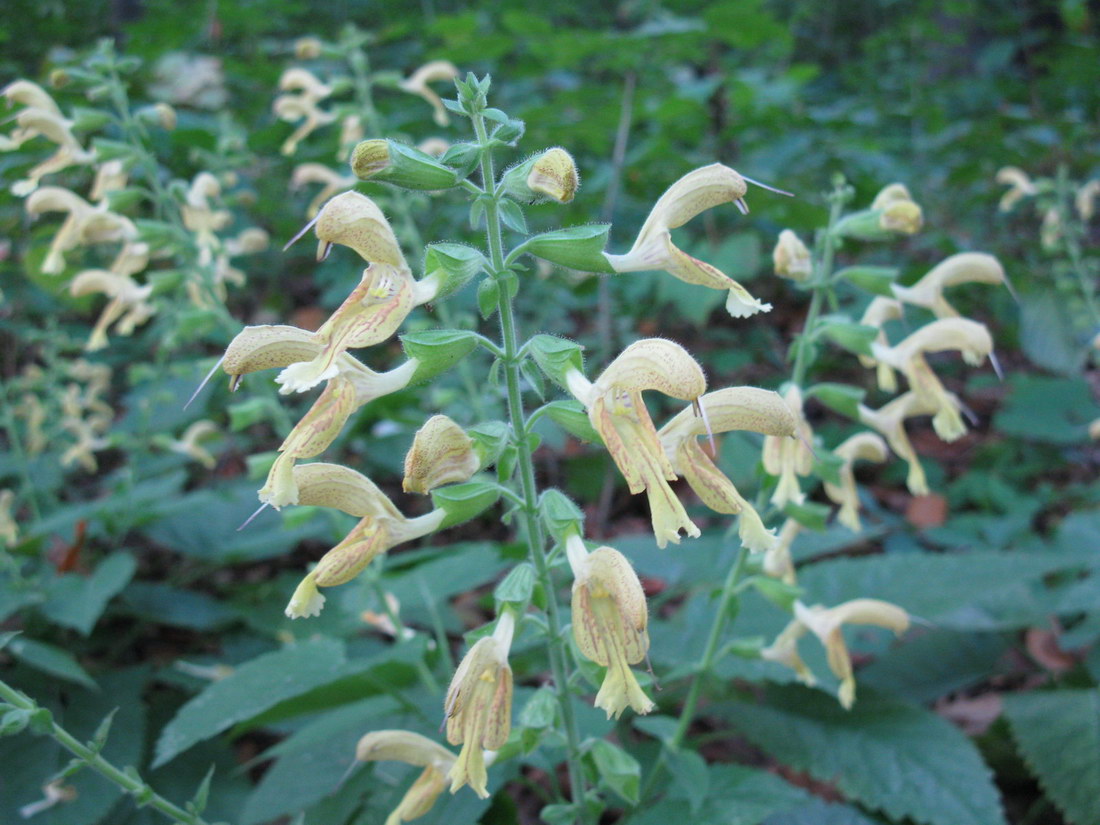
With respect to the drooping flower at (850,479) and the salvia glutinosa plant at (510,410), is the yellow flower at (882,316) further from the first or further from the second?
the salvia glutinosa plant at (510,410)

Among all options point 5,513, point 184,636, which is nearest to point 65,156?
point 5,513

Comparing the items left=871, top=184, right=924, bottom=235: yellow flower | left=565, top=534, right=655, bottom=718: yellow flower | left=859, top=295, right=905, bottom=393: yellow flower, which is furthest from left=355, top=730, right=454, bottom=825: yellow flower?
left=871, top=184, right=924, bottom=235: yellow flower

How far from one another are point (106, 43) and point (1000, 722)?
3483 mm

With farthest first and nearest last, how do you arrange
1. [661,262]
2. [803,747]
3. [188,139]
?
[188,139] < [803,747] < [661,262]

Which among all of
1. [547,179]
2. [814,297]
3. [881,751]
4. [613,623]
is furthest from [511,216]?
[881,751]

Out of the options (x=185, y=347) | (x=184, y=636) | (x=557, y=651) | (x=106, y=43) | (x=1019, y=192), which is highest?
(x=106, y=43)

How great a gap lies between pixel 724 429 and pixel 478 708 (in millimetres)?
591

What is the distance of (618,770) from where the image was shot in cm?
139

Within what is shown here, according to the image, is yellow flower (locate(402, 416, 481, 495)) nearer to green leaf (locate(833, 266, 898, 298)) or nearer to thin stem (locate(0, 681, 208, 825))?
thin stem (locate(0, 681, 208, 825))

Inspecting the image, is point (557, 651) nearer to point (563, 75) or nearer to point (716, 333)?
point (716, 333)

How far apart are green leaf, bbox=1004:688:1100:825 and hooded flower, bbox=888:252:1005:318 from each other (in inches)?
46.1

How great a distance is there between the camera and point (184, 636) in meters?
3.57

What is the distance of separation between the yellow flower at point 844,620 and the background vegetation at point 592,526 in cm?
27

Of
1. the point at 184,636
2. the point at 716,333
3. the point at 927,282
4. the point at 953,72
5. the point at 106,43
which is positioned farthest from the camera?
the point at 953,72
